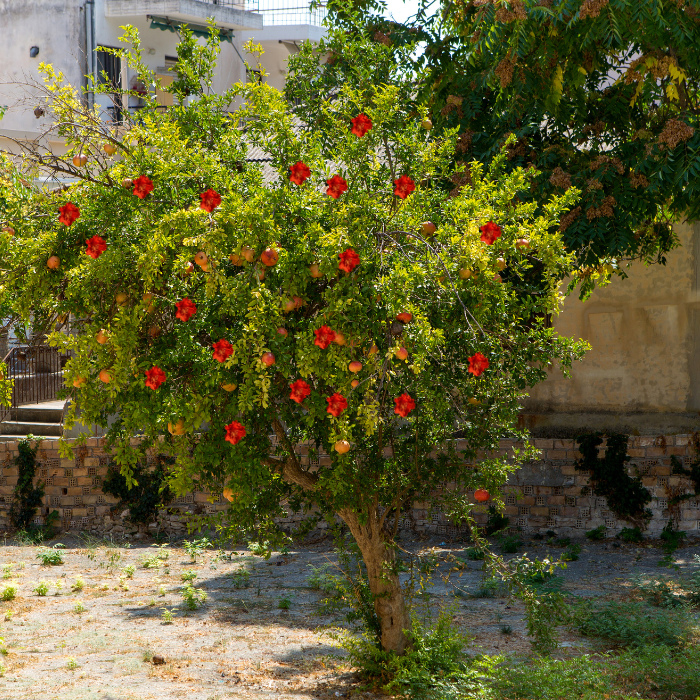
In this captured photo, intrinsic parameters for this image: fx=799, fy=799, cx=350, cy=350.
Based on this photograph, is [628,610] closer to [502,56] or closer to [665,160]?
[665,160]

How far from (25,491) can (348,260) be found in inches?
379

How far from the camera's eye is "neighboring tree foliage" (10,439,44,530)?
38.2ft

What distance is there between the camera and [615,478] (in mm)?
10109

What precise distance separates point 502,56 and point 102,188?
13.9ft

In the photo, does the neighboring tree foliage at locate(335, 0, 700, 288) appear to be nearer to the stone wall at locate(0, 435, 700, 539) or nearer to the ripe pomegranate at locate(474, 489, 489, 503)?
the ripe pomegranate at locate(474, 489, 489, 503)

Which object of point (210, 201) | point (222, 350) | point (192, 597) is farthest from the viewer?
point (192, 597)

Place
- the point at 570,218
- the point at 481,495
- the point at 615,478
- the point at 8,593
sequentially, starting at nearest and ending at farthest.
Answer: the point at 481,495 → the point at 570,218 → the point at 8,593 → the point at 615,478

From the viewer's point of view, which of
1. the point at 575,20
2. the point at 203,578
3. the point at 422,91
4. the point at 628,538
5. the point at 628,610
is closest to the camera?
the point at 575,20

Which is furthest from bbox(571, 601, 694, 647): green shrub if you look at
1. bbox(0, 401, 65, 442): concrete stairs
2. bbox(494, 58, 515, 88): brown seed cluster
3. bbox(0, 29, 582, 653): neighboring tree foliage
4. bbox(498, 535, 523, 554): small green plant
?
bbox(0, 401, 65, 442): concrete stairs

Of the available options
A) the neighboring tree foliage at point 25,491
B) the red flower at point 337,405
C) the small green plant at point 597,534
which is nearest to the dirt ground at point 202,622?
the small green plant at point 597,534

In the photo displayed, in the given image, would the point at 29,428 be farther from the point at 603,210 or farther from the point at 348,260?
the point at 348,260

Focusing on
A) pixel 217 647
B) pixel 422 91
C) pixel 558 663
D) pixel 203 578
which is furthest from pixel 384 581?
pixel 422 91

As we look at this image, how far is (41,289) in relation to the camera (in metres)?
4.23

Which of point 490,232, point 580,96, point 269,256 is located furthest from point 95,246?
point 580,96
